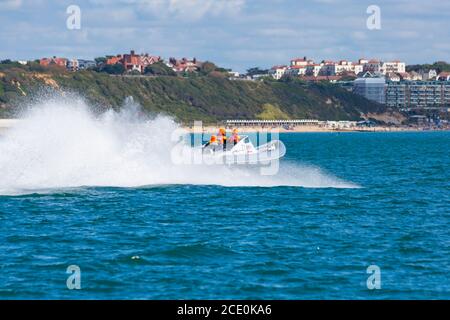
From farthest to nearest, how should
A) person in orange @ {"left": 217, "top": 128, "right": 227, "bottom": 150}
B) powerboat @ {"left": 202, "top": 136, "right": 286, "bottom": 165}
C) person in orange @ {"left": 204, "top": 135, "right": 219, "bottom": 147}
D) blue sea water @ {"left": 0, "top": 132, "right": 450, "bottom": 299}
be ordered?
person in orange @ {"left": 217, "top": 128, "right": 227, "bottom": 150} < powerboat @ {"left": 202, "top": 136, "right": 286, "bottom": 165} < person in orange @ {"left": 204, "top": 135, "right": 219, "bottom": 147} < blue sea water @ {"left": 0, "top": 132, "right": 450, "bottom": 299}

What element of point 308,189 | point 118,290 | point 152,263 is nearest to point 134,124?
point 308,189

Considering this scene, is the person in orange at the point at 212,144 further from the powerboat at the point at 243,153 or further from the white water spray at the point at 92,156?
the white water spray at the point at 92,156

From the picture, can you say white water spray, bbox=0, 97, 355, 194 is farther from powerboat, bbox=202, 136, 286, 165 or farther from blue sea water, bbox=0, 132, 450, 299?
blue sea water, bbox=0, 132, 450, 299

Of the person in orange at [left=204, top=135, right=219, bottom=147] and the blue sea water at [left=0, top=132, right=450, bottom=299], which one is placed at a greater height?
the person in orange at [left=204, top=135, right=219, bottom=147]

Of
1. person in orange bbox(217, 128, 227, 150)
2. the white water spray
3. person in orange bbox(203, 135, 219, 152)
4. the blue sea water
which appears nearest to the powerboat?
person in orange bbox(203, 135, 219, 152)

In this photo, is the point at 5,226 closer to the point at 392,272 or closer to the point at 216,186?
the point at 392,272

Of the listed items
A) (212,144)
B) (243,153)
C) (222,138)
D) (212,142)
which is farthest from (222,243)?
(243,153)

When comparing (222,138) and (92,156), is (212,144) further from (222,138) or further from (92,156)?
(92,156)
